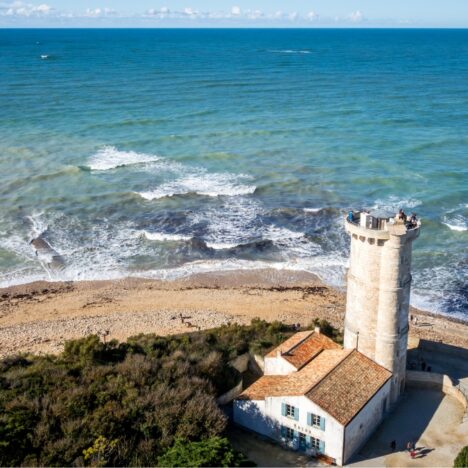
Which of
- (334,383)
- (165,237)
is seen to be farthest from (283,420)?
(165,237)

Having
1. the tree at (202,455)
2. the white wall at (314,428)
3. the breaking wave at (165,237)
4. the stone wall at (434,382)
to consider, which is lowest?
the breaking wave at (165,237)

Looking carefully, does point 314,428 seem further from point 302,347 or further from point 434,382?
point 434,382

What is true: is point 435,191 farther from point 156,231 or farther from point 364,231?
point 364,231

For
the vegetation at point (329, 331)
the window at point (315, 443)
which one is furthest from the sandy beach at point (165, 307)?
the window at point (315, 443)

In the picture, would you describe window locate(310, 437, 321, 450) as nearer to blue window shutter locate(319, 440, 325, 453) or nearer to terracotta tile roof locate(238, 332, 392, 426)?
blue window shutter locate(319, 440, 325, 453)

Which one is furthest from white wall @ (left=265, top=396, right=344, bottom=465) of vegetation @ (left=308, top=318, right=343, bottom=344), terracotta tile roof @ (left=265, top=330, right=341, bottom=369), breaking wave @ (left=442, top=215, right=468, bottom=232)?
breaking wave @ (left=442, top=215, right=468, bottom=232)

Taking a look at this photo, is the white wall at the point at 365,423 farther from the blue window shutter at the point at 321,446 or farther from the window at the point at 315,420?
the window at the point at 315,420
